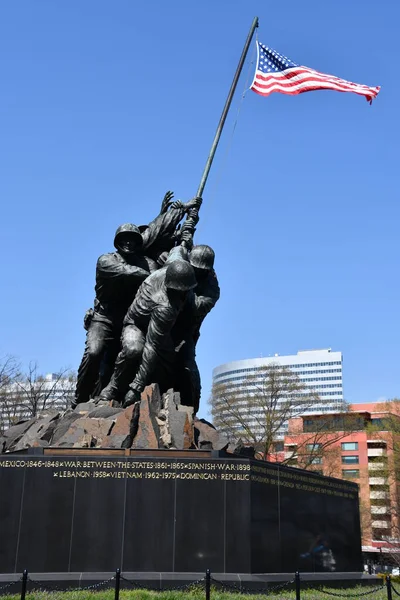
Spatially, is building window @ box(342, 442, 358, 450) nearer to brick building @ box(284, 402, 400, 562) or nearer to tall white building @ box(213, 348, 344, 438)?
brick building @ box(284, 402, 400, 562)

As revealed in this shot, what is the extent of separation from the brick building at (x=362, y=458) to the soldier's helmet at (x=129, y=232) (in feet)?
78.1

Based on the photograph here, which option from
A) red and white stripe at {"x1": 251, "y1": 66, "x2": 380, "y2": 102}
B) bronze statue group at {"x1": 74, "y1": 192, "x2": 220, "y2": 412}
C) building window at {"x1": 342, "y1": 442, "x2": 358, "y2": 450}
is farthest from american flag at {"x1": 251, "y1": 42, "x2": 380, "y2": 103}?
building window at {"x1": 342, "y1": 442, "x2": 358, "y2": 450}

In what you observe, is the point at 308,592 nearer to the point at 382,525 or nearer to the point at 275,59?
the point at 275,59

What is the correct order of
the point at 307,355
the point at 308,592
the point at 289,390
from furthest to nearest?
the point at 307,355
the point at 289,390
the point at 308,592

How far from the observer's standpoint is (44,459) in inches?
412

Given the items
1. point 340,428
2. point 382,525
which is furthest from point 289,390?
point 382,525

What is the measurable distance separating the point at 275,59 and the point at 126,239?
7.31m

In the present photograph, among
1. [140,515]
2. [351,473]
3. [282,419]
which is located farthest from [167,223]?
[351,473]

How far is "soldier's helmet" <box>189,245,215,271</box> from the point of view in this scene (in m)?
13.9

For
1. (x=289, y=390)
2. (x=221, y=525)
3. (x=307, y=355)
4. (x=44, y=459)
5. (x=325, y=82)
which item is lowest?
(x=221, y=525)

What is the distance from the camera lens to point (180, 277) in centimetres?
1255

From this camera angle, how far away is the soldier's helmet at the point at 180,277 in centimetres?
1257

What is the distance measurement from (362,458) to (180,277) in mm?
53263

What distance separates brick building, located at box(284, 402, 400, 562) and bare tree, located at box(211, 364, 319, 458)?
5.58 feet
